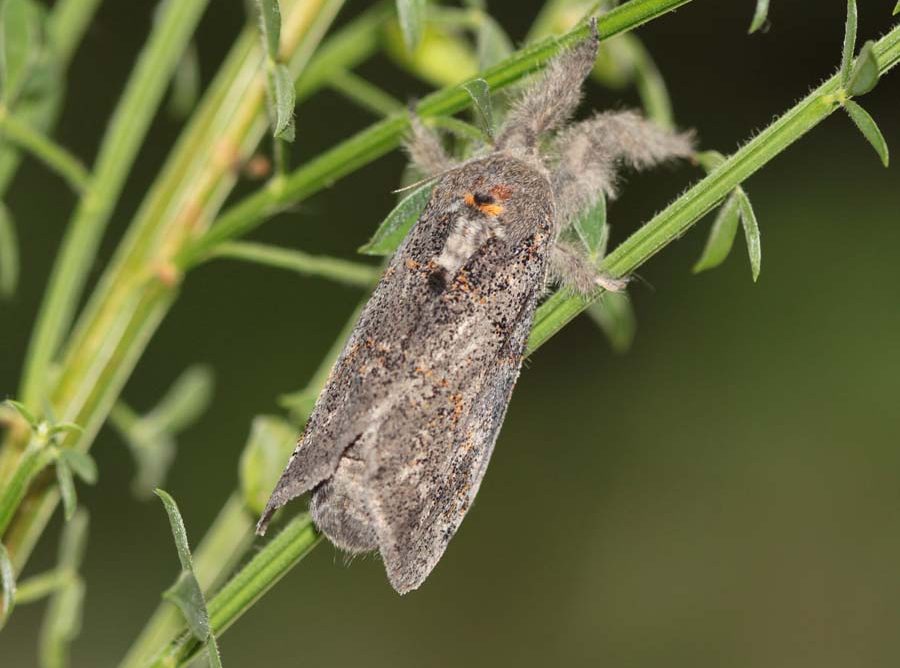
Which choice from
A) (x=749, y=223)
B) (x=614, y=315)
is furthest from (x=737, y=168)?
(x=614, y=315)

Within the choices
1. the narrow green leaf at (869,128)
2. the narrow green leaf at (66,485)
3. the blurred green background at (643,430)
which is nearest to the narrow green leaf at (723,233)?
the narrow green leaf at (869,128)

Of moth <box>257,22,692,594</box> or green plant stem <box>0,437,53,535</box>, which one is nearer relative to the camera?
green plant stem <box>0,437,53,535</box>

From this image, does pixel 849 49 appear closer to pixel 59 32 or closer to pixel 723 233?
pixel 723 233

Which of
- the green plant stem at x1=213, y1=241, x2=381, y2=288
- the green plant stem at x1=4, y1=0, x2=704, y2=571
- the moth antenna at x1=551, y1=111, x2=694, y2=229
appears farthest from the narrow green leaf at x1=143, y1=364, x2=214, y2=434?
the moth antenna at x1=551, y1=111, x2=694, y2=229

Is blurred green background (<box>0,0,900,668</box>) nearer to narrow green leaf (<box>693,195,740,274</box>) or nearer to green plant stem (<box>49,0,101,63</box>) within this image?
green plant stem (<box>49,0,101,63</box>)

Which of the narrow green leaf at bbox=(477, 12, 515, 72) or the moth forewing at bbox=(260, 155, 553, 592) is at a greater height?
the narrow green leaf at bbox=(477, 12, 515, 72)

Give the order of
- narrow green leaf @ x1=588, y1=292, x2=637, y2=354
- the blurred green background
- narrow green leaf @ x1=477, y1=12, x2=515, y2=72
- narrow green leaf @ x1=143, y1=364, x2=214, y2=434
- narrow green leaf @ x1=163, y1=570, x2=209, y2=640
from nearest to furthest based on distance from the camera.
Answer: narrow green leaf @ x1=163, y1=570, x2=209, y2=640 < narrow green leaf @ x1=477, y1=12, x2=515, y2=72 < narrow green leaf @ x1=588, y1=292, x2=637, y2=354 < narrow green leaf @ x1=143, y1=364, x2=214, y2=434 < the blurred green background

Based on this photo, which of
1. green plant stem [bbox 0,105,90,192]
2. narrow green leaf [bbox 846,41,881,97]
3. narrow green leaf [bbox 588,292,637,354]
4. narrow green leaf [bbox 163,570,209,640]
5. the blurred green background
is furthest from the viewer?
the blurred green background
